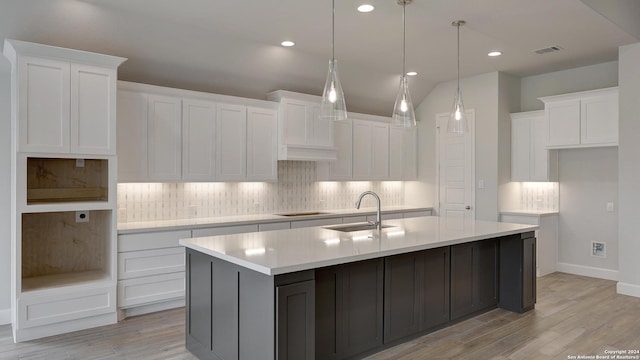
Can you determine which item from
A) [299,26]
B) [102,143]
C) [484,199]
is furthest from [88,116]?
[484,199]

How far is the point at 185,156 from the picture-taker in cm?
494

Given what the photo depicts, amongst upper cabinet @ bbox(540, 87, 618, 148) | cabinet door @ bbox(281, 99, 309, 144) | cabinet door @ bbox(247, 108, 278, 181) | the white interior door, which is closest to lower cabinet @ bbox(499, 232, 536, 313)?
upper cabinet @ bbox(540, 87, 618, 148)

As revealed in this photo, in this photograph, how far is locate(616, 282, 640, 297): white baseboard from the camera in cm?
503

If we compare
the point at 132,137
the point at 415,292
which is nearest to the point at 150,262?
the point at 132,137

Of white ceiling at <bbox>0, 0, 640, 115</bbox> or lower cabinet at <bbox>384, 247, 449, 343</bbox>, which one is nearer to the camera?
lower cabinet at <bbox>384, 247, 449, 343</bbox>

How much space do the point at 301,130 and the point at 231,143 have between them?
103cm

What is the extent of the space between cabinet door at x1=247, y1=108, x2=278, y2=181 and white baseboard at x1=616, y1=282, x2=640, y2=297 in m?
4.40

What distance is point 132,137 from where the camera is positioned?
455 centimetres

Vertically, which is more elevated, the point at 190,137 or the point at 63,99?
the point at 63,99

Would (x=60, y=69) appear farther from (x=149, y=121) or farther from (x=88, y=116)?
(x=149, y=121)

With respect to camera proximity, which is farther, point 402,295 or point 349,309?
point 402,295

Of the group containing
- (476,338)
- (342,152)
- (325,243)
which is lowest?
(476,338)

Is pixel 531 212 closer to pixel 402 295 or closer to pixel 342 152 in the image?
pixel 342 152

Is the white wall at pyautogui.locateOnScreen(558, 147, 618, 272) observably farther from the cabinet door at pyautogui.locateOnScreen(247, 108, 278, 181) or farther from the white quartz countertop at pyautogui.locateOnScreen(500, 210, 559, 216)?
the cabinet door at pyautogui.locateOnScreen(247, 108, 278, 181)
